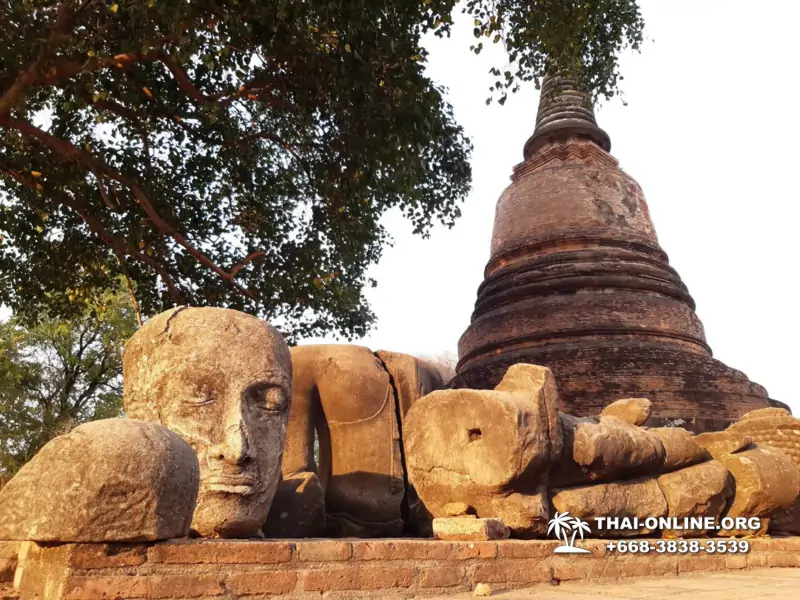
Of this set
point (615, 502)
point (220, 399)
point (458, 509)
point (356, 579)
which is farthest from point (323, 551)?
point (615, 502)

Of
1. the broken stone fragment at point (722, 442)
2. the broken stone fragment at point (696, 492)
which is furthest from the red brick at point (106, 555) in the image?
the broken stone fragment at point (722, 442)

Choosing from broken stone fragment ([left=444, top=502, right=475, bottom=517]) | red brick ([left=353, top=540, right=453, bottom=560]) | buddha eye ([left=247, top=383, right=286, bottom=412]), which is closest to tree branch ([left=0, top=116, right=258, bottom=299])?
buddha eye ([left=247, top=383, right=286, bottom=412])

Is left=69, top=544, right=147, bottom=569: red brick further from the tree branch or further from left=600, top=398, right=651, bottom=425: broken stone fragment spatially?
the tree branch

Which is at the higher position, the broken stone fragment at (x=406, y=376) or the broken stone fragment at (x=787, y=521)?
→ the broken stone fragment at (x=406, y=376)

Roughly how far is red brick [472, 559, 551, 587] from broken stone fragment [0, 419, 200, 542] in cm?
146

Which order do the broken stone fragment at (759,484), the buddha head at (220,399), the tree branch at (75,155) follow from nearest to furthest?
the buddha head at (220,399) < the broken stone fragment at (759,484) < the tree branch at (75,155)

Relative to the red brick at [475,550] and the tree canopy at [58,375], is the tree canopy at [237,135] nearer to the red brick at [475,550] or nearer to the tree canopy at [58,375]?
the red brick at [475,550]

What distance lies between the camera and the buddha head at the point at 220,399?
11.5ft

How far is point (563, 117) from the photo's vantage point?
37.4 ft

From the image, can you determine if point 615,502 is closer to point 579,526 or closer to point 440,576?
point 579,526

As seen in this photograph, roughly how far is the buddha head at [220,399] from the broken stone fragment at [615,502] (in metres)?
1.87

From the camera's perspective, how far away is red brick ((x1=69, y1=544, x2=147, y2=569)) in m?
2.43

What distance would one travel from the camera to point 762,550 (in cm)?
511

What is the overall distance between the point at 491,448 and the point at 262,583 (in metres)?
1.74
